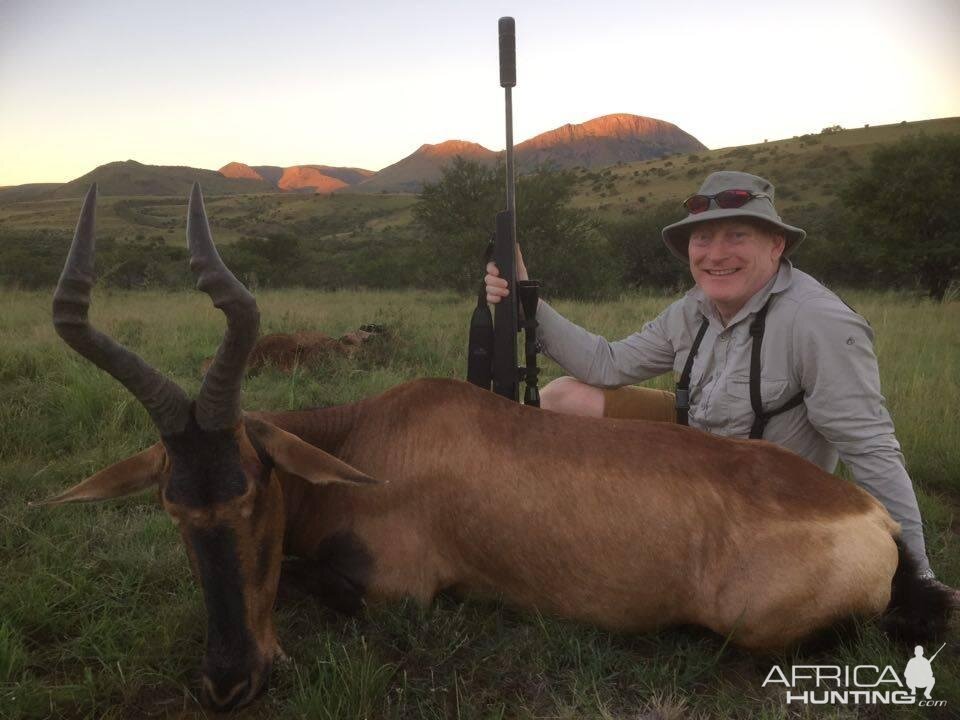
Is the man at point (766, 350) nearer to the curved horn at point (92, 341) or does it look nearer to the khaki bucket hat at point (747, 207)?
the khaki bucket hat at point (747, 207)

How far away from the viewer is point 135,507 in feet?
12.6

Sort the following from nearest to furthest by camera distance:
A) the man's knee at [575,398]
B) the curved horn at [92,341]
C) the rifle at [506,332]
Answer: the curved horn at [92,341] < the rifle at [506,332] < the man's knee at [575,398]

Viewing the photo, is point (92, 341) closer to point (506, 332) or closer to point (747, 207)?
point (506, 332)

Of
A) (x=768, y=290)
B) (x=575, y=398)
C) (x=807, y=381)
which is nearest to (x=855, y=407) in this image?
(x=807, y=381)

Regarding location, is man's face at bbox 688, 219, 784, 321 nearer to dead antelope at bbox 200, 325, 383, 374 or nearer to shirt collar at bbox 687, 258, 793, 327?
shirt collar at bbox 687, 258, 793, 327

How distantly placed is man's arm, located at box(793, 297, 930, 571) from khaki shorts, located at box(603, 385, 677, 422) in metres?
1.39

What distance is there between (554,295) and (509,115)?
42.1 feet

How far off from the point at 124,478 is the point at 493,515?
1432mm

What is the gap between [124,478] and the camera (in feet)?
8.17

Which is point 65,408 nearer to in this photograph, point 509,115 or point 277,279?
point 509,115

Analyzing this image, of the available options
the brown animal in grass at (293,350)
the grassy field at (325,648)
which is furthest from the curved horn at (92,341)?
the brown animal in grass at (293,350)

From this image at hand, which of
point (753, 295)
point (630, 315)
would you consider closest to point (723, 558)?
point (753, 295)

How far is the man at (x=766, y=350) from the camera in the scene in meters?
2.93

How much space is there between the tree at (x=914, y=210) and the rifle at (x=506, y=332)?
53.2 ft
